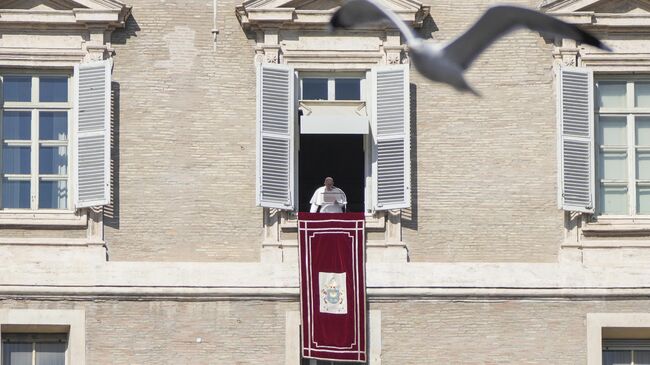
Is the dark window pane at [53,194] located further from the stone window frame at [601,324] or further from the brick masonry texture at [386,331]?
the stone window frame at [601,324]

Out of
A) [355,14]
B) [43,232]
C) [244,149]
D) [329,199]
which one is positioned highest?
[355,14]

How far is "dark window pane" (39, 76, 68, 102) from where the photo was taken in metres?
40.3

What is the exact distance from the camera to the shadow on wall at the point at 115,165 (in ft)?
132

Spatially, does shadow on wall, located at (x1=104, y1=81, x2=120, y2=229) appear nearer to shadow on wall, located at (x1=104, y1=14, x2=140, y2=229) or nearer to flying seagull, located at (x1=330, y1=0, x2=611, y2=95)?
shadow on wall, located at (x1=104, y1=14, x2=140, y2=229)

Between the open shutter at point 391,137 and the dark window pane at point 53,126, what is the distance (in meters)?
4.23

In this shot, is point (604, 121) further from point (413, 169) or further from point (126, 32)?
point (126, 32)

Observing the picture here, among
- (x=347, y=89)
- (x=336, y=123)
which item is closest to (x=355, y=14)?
(x=336, y=123)

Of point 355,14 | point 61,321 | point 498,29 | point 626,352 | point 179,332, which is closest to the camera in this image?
point 498,29

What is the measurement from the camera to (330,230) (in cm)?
4016

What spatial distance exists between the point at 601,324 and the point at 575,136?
261 cm

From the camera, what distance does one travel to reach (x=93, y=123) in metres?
40.1

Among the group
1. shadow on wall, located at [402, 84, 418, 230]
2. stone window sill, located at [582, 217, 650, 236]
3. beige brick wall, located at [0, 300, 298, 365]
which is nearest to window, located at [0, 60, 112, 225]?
beige brick wall, located at [0, 300, 298, 365]

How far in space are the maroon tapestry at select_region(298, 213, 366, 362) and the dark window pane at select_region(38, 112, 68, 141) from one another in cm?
347

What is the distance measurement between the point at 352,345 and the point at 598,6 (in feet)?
19.1
